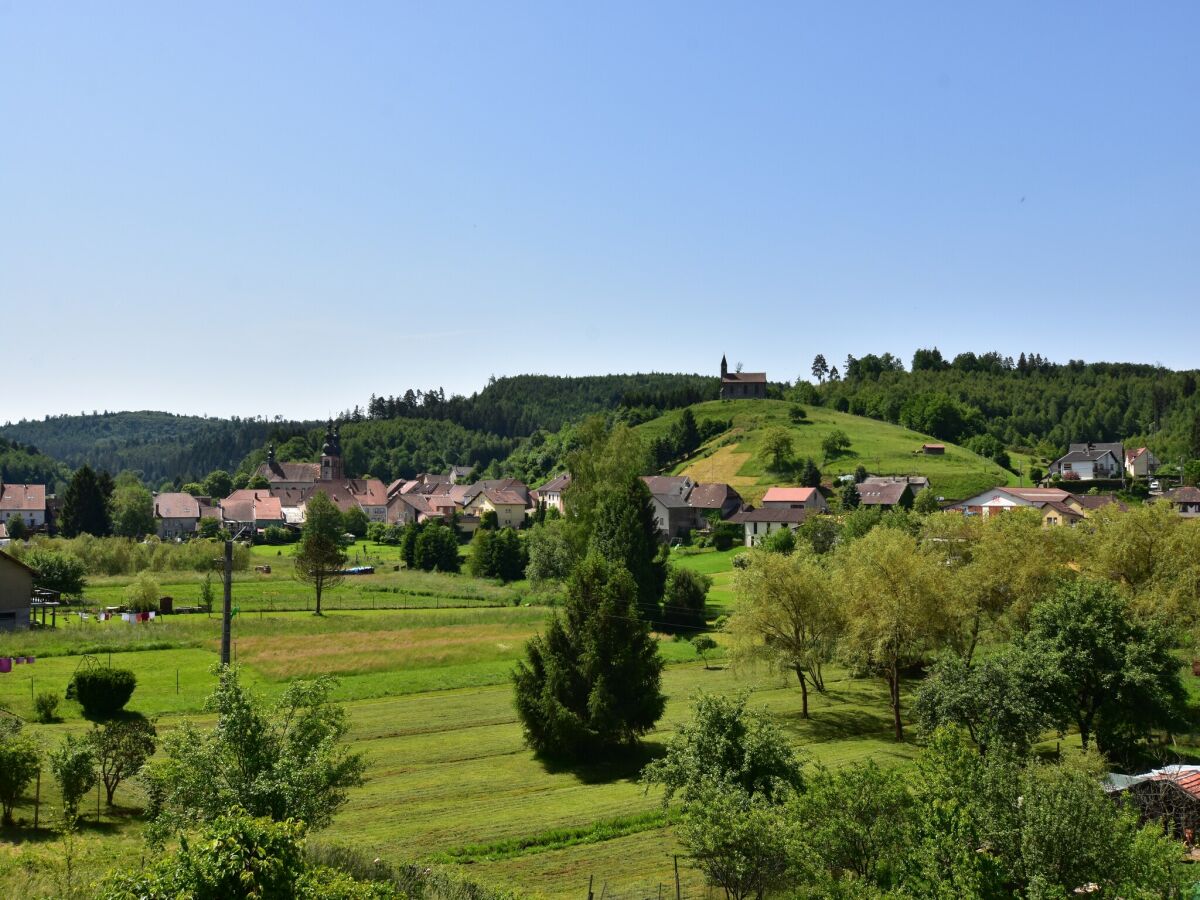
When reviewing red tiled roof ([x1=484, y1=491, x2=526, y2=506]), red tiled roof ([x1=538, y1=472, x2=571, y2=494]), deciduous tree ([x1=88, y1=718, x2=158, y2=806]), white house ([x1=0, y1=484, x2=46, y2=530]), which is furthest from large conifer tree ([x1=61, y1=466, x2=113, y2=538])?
deciduous tree ([x1=88, y1=718, x2=158, y2=806])

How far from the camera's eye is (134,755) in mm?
26953

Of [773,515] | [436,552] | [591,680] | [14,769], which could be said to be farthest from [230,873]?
[773,515]

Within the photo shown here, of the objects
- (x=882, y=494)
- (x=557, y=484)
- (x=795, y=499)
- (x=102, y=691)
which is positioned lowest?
(x=102, y=691)

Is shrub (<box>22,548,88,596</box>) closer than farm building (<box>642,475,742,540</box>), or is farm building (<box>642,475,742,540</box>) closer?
shrub (<box>22,548,88,596</box>)

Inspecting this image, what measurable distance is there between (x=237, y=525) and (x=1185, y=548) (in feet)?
429

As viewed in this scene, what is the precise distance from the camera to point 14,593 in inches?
2067

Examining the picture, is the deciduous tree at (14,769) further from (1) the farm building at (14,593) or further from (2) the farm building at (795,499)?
(2) the farm building at (795,499)

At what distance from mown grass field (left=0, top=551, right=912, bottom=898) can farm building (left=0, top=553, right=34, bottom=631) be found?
105 inches

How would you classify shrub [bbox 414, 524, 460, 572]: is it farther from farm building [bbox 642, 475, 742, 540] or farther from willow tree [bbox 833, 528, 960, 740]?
willow tree [bbox 833, 528, 960, 740]

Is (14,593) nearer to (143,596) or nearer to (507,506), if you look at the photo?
(143,596)

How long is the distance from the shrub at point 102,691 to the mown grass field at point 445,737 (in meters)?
0.91

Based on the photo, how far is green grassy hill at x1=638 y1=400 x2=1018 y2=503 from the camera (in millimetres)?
125938

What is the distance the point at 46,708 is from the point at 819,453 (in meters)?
118

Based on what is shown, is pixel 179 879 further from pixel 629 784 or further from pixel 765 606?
pixel 765 606
